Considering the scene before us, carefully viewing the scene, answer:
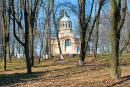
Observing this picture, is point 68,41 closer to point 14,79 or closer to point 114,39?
point 14,79

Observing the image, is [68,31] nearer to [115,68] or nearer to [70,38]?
[70,38]

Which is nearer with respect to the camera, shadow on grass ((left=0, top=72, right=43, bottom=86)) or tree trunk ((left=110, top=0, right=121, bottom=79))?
tree trunk ((left=110, top=0, right=121, bottom=79))

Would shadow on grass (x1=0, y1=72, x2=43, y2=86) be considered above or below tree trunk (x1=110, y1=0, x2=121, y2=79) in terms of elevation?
below

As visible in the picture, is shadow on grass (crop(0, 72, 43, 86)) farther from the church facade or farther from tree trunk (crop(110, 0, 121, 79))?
the church facade

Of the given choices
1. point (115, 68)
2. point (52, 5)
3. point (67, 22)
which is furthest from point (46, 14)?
point (67, 22)

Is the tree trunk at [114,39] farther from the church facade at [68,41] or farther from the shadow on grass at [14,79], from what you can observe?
the church facade at [68,41]

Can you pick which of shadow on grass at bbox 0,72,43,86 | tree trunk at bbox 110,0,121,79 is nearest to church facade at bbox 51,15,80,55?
shadow on grass at bbox 0,72,43,86

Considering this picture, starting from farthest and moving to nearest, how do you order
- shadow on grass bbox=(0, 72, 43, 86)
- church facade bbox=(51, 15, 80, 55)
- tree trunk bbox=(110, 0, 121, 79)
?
1. church facade bbox=(51, 15, 80, 55)
2. shadow on grass bbox=(0, 72, 43, 86)
3. tree trunk bbox=(110, 0, 121, 79)

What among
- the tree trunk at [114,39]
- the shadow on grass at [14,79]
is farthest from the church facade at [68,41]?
the tree trunk at [114,39]

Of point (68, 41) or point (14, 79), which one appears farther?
point (68, 41)

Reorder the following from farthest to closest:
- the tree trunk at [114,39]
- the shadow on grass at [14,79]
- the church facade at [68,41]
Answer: the church facade at [68,41]
the shadow on grass at [14,79]
the tree trunk at [114,39]

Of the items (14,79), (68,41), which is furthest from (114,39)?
(68,41)

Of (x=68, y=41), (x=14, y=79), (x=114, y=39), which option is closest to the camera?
(x=114, y=39)

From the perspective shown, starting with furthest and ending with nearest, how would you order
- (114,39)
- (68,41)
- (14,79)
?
(68,41) < (14,79) < (114,39)
